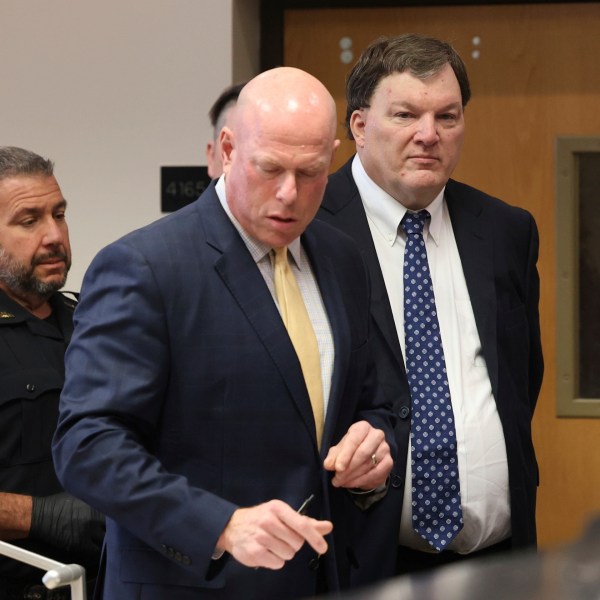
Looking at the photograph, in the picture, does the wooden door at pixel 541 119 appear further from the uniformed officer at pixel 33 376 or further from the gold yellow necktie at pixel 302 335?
the gold yellow necktie at pixel 302 335

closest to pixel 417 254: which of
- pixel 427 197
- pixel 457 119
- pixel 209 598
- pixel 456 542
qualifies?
pixel 427 197

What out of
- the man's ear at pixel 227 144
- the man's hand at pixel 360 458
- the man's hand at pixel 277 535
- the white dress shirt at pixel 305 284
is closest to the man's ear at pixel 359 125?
the white dress shirt at pixel 305 284

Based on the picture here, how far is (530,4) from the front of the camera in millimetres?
3568

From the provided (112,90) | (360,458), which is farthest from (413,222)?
(112,90)

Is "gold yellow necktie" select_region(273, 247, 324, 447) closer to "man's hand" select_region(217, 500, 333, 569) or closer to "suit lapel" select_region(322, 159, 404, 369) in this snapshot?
"man's hand" select_region(217, 500, 333, 569)

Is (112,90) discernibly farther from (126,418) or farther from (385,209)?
(126,418)

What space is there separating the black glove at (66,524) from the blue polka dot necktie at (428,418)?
63 cm

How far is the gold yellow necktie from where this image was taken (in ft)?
5.30

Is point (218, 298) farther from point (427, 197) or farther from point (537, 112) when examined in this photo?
point (537, 112)

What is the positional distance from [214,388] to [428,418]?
70cm

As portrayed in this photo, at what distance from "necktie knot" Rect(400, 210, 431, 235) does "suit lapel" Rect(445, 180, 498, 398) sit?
10 centimetres

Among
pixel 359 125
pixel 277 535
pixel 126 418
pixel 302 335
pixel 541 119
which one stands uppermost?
pixel 541 119

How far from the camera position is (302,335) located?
1.63 metres

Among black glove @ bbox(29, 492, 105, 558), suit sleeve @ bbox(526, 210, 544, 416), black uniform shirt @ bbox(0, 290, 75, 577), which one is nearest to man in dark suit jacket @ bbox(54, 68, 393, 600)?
black glove @ bbox(29, 492, 105, 558)
